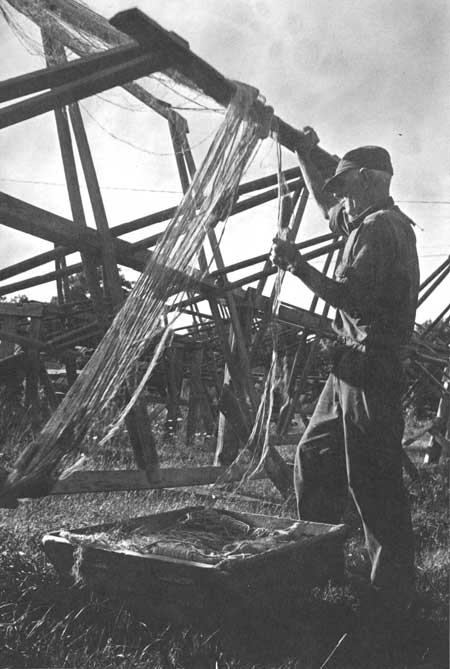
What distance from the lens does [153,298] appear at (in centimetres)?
312

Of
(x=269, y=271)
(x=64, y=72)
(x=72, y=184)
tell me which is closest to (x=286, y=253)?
(x=64, y=72)

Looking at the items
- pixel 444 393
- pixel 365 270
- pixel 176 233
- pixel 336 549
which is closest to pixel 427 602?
pixel 336 549

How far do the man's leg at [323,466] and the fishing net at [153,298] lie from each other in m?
0.97

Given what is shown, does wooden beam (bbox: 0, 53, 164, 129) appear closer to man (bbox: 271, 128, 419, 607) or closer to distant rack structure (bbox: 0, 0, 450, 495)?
distant rack structure (bbox: 0, 0, 450, 495)

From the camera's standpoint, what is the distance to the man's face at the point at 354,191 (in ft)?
11.0

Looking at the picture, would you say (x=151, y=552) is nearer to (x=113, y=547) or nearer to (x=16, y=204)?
(x=113, y=547)

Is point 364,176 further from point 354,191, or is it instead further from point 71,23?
point 71,23

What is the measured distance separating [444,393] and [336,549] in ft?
22.2

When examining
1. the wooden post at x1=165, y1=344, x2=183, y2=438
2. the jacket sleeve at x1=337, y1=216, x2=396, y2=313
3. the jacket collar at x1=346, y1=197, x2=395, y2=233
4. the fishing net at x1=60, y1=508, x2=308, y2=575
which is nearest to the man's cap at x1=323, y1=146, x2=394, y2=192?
the jacket collar at x1=346, y1=197, x2=395, y2=233

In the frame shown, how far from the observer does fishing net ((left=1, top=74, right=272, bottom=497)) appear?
294 cm

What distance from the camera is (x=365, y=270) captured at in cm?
306

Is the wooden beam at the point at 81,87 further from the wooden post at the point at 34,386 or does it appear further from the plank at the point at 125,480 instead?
the wooden post at the point at 34,386

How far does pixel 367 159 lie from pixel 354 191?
6.6 inches

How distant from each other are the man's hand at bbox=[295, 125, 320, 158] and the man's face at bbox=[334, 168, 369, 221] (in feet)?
1.69
